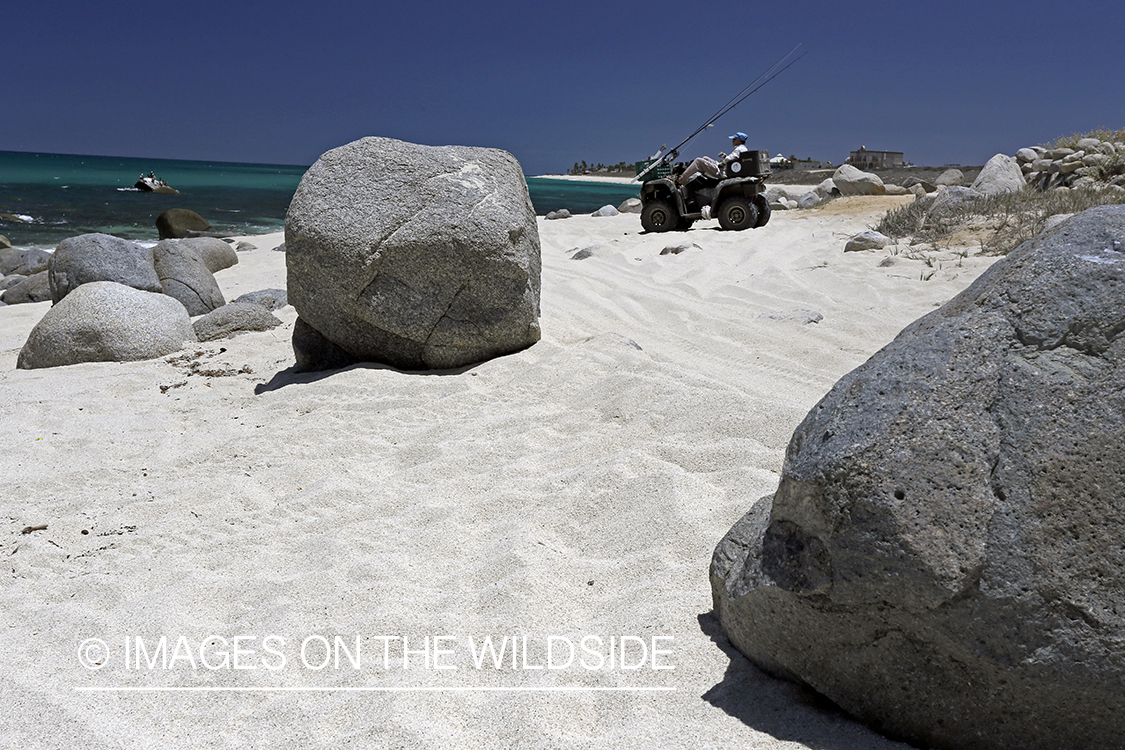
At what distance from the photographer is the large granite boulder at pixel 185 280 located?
813 centimetres

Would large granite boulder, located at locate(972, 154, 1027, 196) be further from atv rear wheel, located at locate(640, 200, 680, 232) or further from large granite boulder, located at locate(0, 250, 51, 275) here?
large granite boulder, located at locate(0, 250, 51, 275)

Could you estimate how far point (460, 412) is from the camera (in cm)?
425

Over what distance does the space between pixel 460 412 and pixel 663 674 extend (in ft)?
7.76


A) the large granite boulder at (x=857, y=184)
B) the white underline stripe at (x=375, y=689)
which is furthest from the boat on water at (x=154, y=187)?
the white underline stripe at (x=375, y=689)

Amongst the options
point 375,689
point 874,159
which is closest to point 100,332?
point 375,689

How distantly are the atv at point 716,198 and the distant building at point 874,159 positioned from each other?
22459 mm

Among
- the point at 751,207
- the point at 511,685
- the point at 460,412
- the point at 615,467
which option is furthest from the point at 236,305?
the point at 751,207

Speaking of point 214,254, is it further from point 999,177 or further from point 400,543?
point 999,177

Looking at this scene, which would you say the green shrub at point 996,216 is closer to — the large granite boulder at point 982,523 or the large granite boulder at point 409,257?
the large granite boulder at point 409,257

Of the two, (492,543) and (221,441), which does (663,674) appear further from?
(221,441)

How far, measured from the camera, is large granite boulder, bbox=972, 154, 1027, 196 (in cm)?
1425

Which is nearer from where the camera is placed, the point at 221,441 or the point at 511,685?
the point at 511,685

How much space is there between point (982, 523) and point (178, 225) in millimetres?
18639

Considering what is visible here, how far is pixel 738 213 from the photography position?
12078mm
